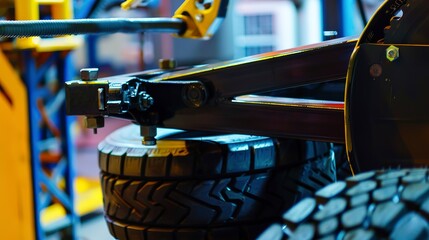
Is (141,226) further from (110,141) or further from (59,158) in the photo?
(59,158)

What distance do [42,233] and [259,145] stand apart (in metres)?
1.77

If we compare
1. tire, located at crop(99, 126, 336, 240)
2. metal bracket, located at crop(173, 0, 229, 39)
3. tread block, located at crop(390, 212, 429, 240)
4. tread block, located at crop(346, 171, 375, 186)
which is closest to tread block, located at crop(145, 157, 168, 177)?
tire, located at crop(99, 126, 336, 240)

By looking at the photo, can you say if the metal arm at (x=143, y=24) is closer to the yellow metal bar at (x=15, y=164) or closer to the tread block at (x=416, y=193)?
the tread block at (x=416, y=193)

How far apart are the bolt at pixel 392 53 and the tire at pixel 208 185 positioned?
0.50m

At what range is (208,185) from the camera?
140 cm

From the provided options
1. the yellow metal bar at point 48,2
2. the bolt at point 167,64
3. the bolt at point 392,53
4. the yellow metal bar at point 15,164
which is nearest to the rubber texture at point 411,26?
the bolt at point 392,53

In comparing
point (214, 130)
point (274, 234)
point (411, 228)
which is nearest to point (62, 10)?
point (214, 130)

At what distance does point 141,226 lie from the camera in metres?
1.45

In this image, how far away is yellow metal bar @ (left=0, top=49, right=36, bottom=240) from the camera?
275 centimetres

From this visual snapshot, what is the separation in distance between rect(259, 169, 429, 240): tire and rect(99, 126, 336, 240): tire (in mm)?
624

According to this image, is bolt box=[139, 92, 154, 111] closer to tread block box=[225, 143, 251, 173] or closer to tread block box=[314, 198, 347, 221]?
tread block box=[225, 143, 251, 173]

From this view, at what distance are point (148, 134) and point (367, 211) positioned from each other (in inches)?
31.7

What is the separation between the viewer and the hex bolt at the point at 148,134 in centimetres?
144

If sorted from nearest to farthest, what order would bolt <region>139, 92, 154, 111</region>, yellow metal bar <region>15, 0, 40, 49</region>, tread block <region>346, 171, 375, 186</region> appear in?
tread block <region>346, 171, 375, 186</region>
bolt <region>139, 92, 154, 111</region>
yellow metal bar <region>15, 0, 40, 49</region>
